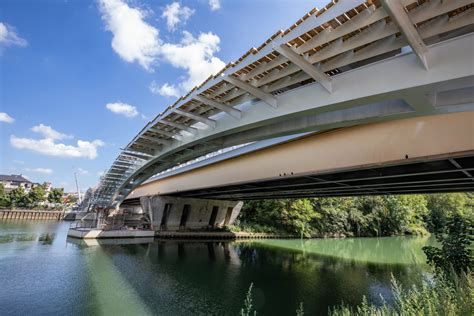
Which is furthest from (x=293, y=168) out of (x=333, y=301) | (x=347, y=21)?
(x=347, y=21)

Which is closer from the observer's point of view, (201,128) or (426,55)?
(426,55)

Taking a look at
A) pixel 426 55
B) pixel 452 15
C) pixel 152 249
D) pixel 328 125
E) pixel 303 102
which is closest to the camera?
pixel 452 15

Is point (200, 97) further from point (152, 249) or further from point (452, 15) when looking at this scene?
point (152, 249)

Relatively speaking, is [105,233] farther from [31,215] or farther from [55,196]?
[55,196]

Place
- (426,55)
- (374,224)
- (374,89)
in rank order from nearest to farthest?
(426,55)
(374,89)
(374,224)

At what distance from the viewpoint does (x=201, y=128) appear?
10.1 m

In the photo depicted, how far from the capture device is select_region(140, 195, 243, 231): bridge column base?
31203mm

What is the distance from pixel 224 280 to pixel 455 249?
1035 cm

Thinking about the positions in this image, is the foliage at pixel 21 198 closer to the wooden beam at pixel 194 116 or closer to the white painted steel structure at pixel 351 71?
the wooden beam at pixel 194 116

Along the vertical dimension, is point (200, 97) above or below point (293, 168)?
above

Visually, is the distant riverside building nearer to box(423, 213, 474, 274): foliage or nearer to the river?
the river

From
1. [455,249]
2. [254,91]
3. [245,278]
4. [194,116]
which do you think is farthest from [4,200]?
[455,249]

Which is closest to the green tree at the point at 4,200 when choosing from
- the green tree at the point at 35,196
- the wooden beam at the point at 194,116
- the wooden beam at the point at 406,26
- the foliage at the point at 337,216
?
the green tree at the point at 35,196

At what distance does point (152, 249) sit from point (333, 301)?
1660cm
